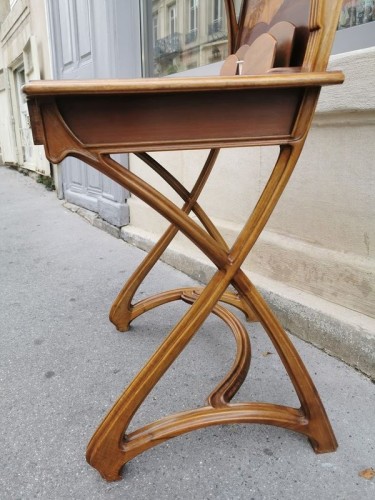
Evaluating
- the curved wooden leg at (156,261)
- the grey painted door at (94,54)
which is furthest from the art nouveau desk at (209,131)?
the grey painted door at (94,54)

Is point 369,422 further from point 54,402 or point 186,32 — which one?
point 186,32

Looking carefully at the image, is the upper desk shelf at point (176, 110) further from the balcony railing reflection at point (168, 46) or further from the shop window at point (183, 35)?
the balcony railing reflection at point (168, 46)

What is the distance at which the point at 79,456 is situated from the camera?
0.99 meters

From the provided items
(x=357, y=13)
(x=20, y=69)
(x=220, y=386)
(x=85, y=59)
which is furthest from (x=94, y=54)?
(x=20, y=69)

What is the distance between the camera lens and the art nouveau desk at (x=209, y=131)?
704 mm

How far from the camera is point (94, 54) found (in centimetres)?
304

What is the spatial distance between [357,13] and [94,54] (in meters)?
2.20

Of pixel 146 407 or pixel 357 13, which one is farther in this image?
pixel 357 13

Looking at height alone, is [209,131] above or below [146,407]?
above

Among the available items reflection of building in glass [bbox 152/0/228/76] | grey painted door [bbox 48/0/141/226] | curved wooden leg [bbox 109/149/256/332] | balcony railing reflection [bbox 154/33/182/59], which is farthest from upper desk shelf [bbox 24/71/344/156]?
grey painted door [bbox 48/0/141/226]

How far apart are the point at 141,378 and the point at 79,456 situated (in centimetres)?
31

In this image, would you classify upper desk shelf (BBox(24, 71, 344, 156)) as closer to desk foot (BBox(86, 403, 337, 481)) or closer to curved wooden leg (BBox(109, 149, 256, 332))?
curved wooden leg (BBox(109, 149, 256, 332))

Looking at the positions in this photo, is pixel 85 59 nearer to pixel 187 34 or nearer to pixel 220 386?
pixel 187 34

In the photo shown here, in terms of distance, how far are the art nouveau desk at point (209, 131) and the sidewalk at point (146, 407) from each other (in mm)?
78
